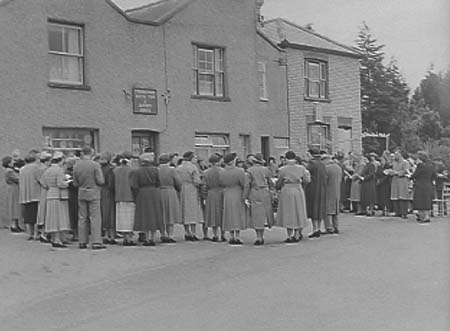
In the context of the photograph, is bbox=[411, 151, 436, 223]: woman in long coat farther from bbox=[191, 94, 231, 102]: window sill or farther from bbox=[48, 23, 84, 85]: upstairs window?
→ bbox=[48, 23, 84, 85]: upstairs window

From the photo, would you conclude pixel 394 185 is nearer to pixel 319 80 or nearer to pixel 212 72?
pixel 212 72

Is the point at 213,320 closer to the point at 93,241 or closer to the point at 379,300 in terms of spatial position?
the point at 379,300

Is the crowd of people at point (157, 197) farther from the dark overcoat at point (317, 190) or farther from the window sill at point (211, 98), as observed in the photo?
the window sill at point (211, 98)

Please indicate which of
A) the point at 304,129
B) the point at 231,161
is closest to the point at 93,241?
the point at 231,161

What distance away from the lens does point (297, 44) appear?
103 feet

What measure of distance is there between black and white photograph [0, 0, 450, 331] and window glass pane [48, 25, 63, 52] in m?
0.06

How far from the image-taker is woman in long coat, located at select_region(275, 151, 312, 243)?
16.0 meters

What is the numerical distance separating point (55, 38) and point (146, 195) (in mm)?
7702

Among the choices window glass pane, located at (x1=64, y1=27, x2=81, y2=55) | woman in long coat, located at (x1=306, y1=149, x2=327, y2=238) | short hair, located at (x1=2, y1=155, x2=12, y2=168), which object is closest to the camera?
woman in long coat, located at (x1=306, y1=149, x2=327, y2=238)

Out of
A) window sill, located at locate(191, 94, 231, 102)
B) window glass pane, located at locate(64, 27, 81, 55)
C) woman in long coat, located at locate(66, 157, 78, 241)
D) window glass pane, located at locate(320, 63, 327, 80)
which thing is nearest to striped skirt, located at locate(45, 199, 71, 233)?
woman in long coat, located at locate(66, 157, 78, 241)

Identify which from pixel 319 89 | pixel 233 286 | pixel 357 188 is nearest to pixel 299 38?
pixel 319 89

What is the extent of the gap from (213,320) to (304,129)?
76.9 ft

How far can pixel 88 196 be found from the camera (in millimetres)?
14789

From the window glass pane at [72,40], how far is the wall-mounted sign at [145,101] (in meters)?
2.22
